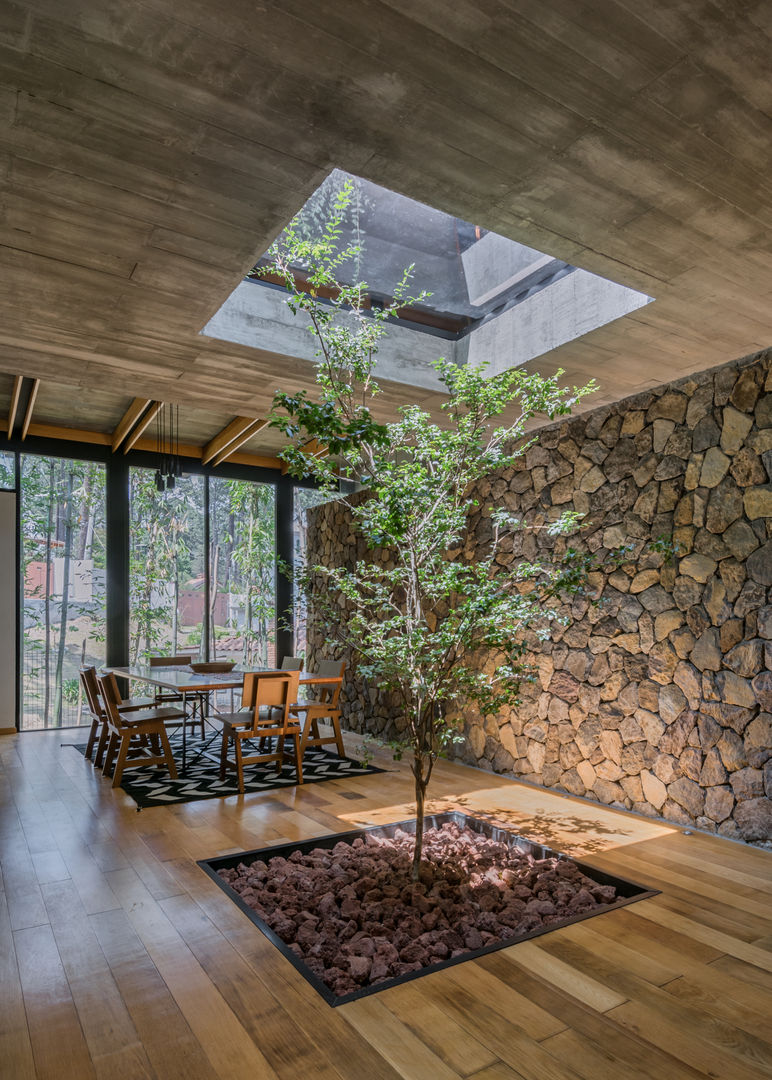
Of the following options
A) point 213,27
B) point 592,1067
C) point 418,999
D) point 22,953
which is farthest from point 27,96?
point 592,1067

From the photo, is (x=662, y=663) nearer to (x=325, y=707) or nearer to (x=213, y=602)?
(x=325, y=707)

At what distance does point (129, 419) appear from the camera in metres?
7.18

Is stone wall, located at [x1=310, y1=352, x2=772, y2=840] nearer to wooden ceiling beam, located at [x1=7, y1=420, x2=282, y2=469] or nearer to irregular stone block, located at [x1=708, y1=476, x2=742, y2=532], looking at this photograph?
irregular stone block, located at [x1=708, y1=476, x2=742, y2=532]

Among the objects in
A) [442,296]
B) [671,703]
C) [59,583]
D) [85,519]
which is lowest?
[671,703]

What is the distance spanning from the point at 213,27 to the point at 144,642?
7.29 metres

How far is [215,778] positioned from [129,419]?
4.02 metres

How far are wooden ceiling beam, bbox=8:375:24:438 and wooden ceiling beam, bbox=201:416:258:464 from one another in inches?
81.3

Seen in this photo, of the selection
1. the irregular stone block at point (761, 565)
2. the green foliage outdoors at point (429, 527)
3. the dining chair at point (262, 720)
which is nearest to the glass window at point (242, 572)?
the dining chair at point (262, 720)

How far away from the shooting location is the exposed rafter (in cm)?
723

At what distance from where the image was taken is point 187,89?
2434 mm

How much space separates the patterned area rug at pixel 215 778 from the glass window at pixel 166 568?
285cm

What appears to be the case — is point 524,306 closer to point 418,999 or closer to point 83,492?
point 418,999

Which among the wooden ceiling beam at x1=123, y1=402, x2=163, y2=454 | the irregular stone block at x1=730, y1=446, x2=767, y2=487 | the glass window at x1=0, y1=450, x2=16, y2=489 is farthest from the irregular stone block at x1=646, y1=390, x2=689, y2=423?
the glass window at x1=0, y1=450, x2=16, y2=489

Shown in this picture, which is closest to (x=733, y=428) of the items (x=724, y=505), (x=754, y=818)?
(x=724, y=505)
